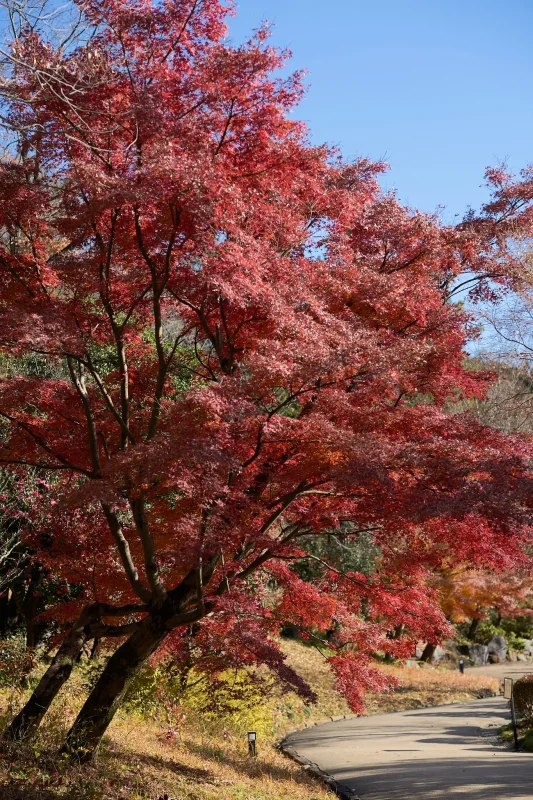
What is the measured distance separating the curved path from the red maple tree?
1522 mm

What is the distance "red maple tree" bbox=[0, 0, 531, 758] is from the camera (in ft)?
22.6

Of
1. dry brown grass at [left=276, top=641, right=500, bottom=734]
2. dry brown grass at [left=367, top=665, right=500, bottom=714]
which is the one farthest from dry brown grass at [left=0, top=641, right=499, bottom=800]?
dry brown grass at [left=367, top=665, right=500, bottom=714]

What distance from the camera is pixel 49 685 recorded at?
831 centimetres

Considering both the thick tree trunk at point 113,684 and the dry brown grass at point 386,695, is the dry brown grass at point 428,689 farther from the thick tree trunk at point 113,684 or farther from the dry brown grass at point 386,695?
the thick tree trunk at point 113,684

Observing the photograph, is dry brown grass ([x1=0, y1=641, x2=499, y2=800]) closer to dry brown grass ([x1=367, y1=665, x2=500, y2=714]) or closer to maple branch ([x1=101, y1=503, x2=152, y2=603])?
maple branch ([x1=101, y1=503, x2=152, y2=603])

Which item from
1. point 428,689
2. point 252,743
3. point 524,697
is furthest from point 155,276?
point 428,689

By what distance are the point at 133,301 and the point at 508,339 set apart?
9.21 meters

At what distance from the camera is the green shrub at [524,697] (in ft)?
45.2

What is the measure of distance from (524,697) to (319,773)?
5078 mm

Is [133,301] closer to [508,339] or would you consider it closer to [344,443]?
[344,443]

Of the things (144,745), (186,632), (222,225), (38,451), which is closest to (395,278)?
(222,225)

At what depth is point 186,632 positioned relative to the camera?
10.3m

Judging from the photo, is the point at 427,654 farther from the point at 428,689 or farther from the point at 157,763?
the point at 157,763

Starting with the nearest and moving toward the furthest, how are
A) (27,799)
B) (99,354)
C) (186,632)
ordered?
(27,799) → (186,632) → (99,354)
